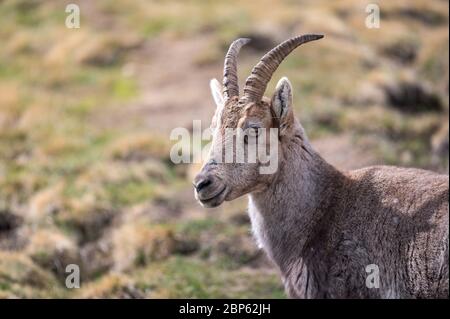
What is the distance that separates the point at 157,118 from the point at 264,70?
1204 cm

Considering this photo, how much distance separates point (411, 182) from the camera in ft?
27.5

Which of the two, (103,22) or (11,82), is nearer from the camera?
(11,82)

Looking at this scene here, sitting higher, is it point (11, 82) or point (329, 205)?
point (11, 82)

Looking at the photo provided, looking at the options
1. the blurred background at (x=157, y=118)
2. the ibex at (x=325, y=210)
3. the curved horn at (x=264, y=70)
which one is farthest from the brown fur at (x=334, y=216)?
the blurred background at (x=157, y=118)

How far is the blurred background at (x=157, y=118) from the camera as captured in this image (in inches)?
517

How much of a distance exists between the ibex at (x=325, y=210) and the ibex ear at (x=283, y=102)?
1cm

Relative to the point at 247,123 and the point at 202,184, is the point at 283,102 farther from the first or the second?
the point at 202,184

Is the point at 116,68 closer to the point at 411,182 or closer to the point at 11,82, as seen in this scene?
the point at 11,82

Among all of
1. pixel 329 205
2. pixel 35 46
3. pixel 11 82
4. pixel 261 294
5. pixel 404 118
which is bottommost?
pixel 261 294

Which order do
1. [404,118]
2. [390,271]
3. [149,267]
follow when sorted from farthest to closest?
[404,118] < [149,267] < [390,271]

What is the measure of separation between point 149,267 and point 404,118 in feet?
32.1

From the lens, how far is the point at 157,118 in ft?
67.7

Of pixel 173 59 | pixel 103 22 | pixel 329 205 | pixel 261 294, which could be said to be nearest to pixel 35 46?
pixel 103 22

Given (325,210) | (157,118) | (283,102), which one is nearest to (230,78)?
(283,102)
